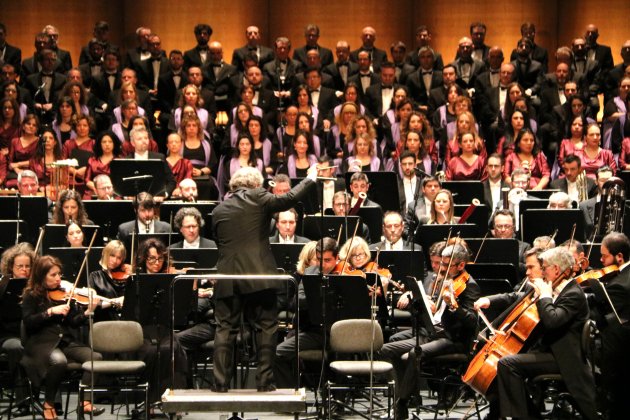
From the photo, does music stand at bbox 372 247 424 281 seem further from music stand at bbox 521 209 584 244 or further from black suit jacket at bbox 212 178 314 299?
black suit jacket at bbox 212 178 314 299

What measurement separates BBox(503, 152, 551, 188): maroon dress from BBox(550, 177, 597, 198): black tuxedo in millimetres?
254

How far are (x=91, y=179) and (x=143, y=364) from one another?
3644mm

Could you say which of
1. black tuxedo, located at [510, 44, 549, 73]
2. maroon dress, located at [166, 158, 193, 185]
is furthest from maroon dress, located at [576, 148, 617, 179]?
maroon dress, located at [166, 158, 193, 185]

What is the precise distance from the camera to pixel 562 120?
480 inches

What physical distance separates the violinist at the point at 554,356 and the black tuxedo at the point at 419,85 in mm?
6008

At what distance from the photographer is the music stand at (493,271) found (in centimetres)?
807

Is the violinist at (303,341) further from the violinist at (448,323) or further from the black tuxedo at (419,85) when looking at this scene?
the black tuxedo at (419,85)

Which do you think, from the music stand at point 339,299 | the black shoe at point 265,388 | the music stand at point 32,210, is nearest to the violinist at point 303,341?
the music stand at point 339,299

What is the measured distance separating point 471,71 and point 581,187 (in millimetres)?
3053

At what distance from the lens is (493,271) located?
26.6 ft

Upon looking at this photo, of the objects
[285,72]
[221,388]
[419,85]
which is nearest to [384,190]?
[419,85]

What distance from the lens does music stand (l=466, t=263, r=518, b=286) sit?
318 inches

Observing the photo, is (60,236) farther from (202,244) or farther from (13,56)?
(13,56)

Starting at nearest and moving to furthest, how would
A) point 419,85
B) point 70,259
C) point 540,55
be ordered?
point 70,259 < point 419,85 < point 540,55
